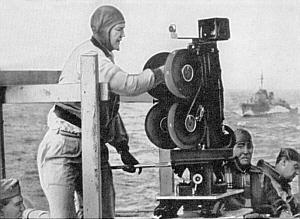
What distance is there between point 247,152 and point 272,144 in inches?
5.0

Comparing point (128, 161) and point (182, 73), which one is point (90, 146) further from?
point (182, 73)

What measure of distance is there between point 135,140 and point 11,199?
706 mm

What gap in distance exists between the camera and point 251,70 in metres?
3.89

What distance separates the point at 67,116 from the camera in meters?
3.91

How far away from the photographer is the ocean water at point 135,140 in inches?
153

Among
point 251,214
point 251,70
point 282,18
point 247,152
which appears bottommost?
point 251,214

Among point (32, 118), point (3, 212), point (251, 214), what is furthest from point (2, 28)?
point (251, 214)

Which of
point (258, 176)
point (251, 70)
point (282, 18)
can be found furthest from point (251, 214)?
point (282, 18)

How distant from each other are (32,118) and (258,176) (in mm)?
1139

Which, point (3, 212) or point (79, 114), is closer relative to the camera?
point (79, 114)

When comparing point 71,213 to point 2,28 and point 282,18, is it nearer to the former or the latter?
point 2,28

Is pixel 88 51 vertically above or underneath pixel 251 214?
above

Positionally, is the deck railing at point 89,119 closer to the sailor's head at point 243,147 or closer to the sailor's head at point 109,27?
the sailor's head at point 109,27

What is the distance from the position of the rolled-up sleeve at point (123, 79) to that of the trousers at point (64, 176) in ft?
1.03
